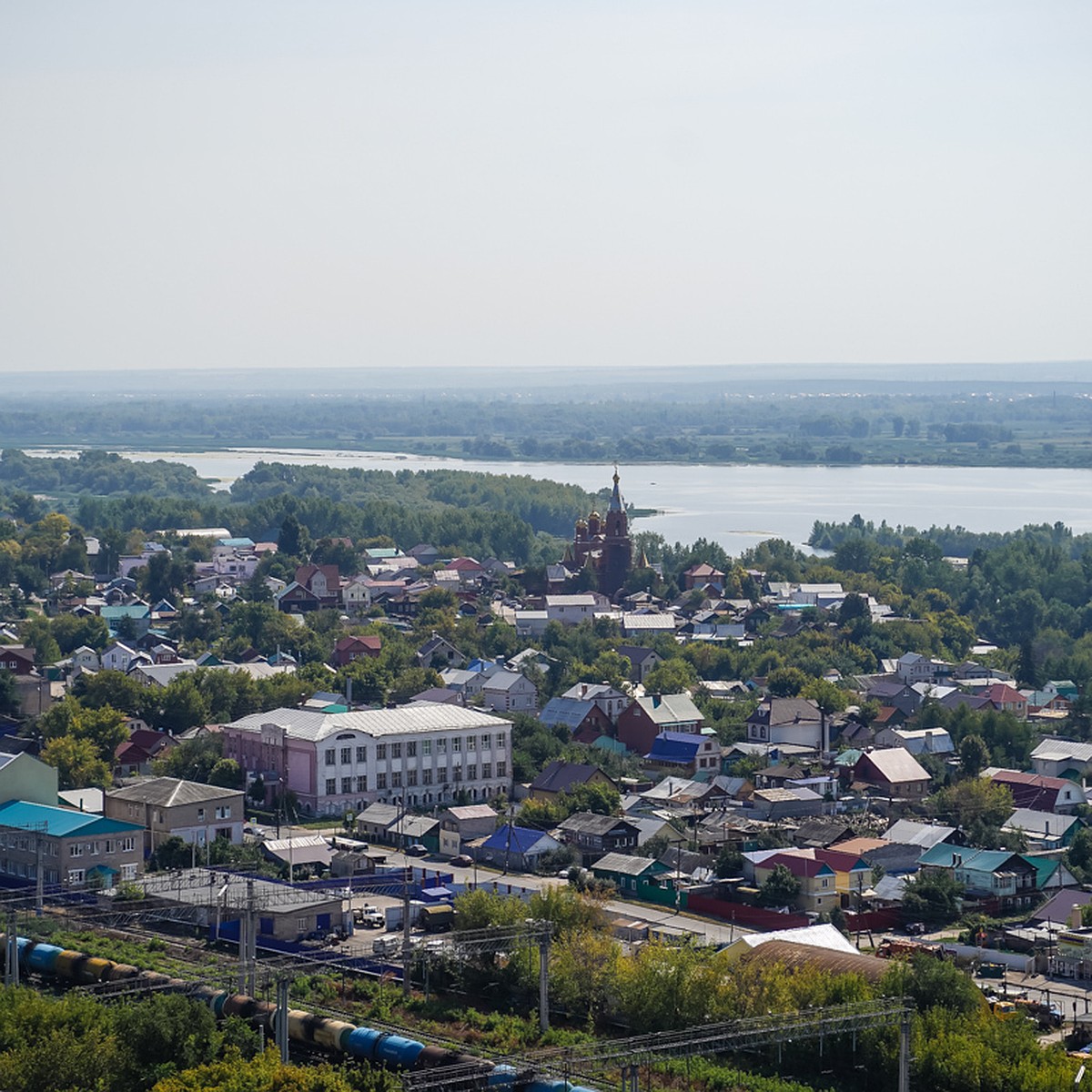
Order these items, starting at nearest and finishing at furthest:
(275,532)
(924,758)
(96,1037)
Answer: (96,1037) → (924,758) → (275,532)

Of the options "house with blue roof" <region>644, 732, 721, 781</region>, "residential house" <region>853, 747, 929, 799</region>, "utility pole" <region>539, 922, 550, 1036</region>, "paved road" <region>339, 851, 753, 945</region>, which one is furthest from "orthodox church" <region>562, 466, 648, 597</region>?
"utility pole" <region>539, 922, 550, 1036</region>

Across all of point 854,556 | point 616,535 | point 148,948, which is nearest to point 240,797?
point 148,948

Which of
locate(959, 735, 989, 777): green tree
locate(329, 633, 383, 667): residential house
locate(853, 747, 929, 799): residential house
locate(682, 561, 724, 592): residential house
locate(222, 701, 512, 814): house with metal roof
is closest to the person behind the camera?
locate(222, 701, 512, 814): house with metal roof

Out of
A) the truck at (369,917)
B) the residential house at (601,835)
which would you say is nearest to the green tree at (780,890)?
the residential house at (601,835)

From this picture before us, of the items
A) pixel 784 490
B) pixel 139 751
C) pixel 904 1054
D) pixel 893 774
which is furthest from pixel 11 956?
pixel 784 490

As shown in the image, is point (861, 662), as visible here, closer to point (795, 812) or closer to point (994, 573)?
point (994, 573)

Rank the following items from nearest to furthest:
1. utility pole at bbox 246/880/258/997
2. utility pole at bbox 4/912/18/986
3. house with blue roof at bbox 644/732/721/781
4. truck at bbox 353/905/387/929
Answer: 1. utility pole at bbox 246/880/258/997
2. utility pole at bbox 4/912/18/986
3. truck at bbox 353/905/387/929
4. house with blue roof at bbox 644/732/721/781

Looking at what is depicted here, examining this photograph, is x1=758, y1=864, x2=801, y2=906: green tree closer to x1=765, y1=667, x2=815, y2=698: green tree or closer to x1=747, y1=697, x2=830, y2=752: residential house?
x1=747, y1=697, x2=830, y2=752: residential house

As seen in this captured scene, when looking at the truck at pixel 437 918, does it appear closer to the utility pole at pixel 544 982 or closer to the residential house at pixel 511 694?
the utility pole at pixel 544 982
